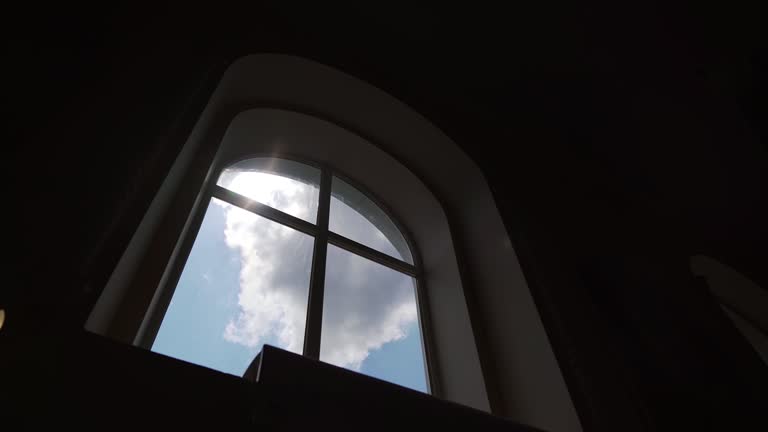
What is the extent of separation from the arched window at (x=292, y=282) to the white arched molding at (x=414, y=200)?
13cm

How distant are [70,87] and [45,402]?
3.20ft

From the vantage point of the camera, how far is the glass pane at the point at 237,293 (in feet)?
4.66

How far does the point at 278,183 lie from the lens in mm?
2320

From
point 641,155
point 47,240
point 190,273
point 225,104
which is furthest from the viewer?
point 641,155

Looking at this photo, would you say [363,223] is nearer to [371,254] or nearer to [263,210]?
[371,254]

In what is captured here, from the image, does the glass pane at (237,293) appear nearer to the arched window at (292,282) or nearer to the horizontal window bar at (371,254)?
the arched window at (292,282)

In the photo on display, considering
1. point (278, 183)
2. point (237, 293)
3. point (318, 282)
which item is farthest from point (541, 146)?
point (237, 293)

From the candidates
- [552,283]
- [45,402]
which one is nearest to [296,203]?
[552,283]

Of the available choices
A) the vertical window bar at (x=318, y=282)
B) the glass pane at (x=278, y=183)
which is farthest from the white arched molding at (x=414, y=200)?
the vertical window bar at (x=318, y=282)

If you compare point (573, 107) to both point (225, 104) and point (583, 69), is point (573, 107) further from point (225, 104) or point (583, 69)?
point (225, 104)

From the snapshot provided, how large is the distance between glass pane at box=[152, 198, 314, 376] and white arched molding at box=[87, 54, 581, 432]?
182 mm

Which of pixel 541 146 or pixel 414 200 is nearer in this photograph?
pixel 414 200

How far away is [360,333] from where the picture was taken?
1.83m

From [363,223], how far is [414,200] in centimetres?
36
